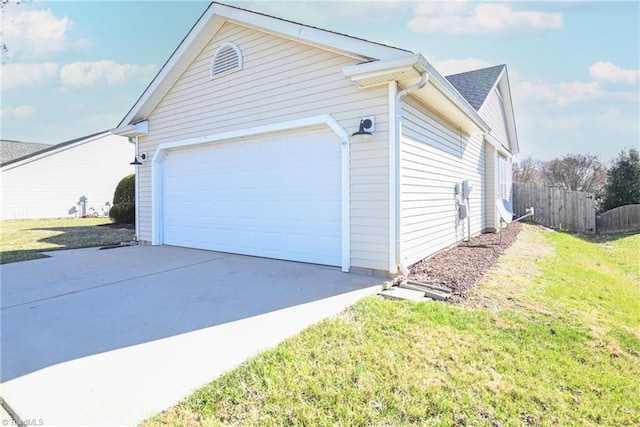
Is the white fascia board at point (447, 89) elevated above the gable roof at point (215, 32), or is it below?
below

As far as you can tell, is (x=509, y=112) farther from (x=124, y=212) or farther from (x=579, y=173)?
(x=124, y=212)

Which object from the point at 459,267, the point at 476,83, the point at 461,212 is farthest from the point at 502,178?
the point at 459,267

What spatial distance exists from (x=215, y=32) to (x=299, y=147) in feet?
11.1

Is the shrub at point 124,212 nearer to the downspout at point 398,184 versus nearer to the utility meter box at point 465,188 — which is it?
the utility meter box at point 465,188

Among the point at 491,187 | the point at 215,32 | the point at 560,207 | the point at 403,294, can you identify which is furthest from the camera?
the point at 560,207

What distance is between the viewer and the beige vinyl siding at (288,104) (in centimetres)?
521

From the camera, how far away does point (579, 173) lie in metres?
20.6

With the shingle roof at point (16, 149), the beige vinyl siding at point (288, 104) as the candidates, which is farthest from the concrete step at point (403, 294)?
the shingle roof at point (16, 149)

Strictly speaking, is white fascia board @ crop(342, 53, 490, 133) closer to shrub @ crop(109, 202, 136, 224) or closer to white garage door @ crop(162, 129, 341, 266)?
white garage door @ crop(162, 129, 341, 266)

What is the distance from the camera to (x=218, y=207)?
7.64m

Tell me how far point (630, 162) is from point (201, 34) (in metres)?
15.9

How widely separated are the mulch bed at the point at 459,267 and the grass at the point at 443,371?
1.46 ft

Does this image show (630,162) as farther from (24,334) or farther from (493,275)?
(24,334)

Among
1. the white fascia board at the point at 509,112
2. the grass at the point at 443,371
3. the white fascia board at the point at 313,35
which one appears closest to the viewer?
the grass at the point at 443,371
